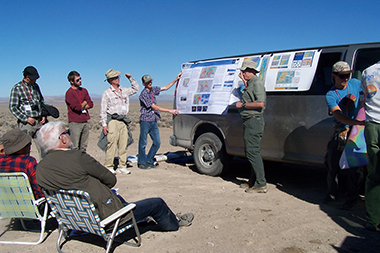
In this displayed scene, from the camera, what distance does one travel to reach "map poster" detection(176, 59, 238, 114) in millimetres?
6191

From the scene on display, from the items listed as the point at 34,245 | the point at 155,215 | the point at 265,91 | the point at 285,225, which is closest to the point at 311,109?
the point at 265,91

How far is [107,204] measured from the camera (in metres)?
3.23

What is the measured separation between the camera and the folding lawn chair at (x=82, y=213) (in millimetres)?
3042

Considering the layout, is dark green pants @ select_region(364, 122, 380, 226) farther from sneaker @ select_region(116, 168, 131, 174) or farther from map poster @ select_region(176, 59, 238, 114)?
sneaker @ select_region(116, 168, 131, 174)

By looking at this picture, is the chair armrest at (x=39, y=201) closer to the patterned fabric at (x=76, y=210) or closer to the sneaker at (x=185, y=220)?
the patterned fabric at (x=76, y=210)

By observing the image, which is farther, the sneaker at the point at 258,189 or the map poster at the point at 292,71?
the sneaker at the point at 258,189

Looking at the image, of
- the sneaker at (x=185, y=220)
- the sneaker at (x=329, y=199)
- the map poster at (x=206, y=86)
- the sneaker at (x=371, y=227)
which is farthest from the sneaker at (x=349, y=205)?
the map poster at (x=206, y=86)

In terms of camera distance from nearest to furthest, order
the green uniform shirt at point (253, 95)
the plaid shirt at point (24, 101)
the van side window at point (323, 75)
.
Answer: the van side window at point (323, 75) → the green uniform shirt at point (253, 95) → the plaid shirt at point (24, 101)

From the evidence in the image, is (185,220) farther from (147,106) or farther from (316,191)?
(147,106)

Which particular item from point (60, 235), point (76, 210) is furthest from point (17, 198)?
point (76, 210)

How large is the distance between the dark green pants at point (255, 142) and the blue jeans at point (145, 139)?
270 centimetres

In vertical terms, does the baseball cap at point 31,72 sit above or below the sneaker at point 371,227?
above

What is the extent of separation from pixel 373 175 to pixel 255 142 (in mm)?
1923

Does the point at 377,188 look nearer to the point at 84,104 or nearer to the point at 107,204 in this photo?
the point at 107,204
